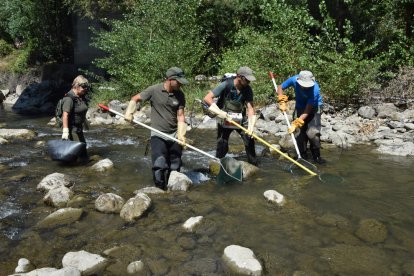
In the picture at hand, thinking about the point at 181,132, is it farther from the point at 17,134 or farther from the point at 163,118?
the point at 17,134

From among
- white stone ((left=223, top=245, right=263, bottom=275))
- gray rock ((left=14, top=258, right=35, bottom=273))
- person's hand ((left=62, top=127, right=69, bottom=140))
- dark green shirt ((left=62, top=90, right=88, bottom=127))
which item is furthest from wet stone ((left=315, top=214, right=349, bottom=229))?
dark green shirt ((left=62, top=90, right=88, bottom=127))

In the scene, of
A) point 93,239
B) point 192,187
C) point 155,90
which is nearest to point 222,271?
point 93,239

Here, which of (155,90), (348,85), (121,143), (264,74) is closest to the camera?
(155,90)

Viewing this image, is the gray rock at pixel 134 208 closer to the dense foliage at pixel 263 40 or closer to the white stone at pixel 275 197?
the white stone at pixel 275 197

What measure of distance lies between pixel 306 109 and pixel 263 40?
6.58 meters

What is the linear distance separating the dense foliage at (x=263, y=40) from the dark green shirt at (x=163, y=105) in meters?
7.06

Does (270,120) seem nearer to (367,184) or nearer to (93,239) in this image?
(367,184)

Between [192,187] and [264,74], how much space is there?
24.2 ft

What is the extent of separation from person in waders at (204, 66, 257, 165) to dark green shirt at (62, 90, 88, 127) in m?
2.59

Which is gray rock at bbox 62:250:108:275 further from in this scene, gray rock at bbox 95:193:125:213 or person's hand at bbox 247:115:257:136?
person's hand at bbox 247:115:257:136

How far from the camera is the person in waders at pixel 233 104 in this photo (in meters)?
6.94

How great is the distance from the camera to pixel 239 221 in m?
5.55

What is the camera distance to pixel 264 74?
43.4ft

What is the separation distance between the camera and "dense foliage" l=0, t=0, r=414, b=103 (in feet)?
41.2
